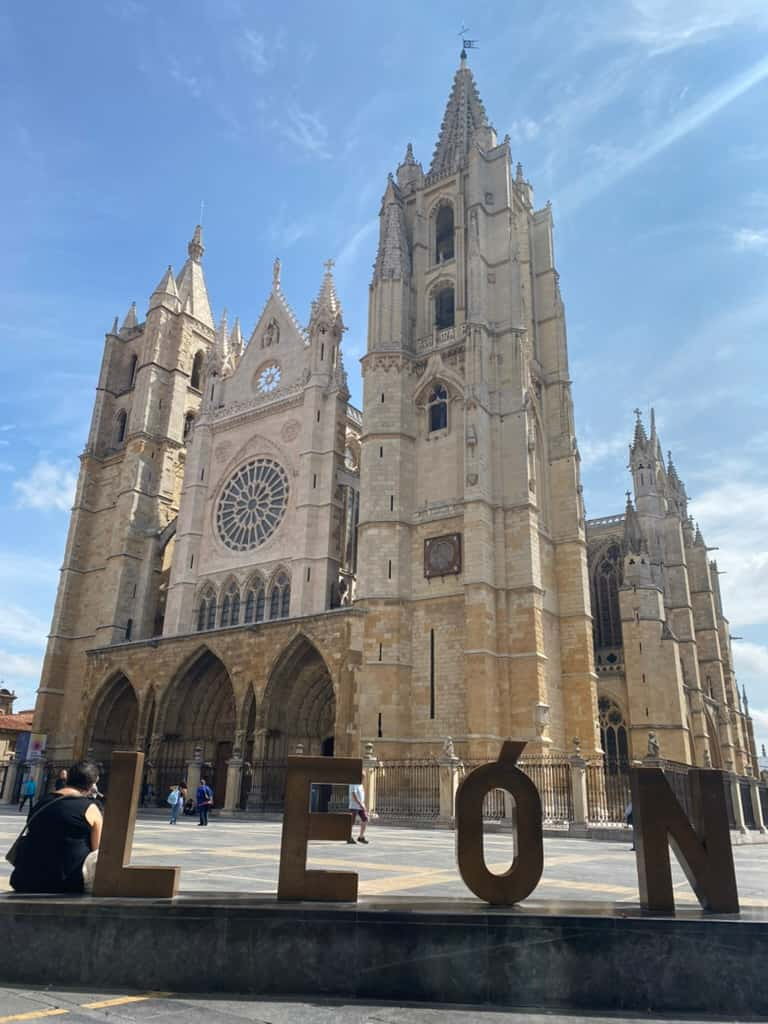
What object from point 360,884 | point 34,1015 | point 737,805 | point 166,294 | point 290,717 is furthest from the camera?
point 166,294

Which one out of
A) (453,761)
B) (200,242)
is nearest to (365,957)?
(453,761)

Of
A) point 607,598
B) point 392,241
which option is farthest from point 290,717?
point 392,241

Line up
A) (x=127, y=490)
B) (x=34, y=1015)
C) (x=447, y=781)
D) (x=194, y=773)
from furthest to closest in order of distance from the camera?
(x=127, y=490) < (x=194, y=773) < (x=447, y=781) < (x=34, y=1015)

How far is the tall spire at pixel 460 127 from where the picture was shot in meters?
31.0

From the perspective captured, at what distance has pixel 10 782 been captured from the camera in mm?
30219

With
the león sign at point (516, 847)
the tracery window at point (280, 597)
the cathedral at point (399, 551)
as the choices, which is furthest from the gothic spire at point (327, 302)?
the león sign at point (516, 847)

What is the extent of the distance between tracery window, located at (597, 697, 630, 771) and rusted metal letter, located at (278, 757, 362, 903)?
28116mm

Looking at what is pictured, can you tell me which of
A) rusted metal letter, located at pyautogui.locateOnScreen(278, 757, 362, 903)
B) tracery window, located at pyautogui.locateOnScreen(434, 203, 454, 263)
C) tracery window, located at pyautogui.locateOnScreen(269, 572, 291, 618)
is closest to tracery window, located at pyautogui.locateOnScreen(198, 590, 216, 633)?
tracery window, located at pyautogui.locateOnScreen(269, 572, 291, 618)

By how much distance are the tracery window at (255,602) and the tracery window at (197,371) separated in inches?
606

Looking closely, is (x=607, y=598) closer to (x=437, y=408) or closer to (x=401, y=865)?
(x=437, y=408)

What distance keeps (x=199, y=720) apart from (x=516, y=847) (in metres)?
25.6

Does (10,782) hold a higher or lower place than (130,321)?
lower

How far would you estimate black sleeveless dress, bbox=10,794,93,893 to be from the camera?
15.1ft

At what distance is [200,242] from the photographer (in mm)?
44562
